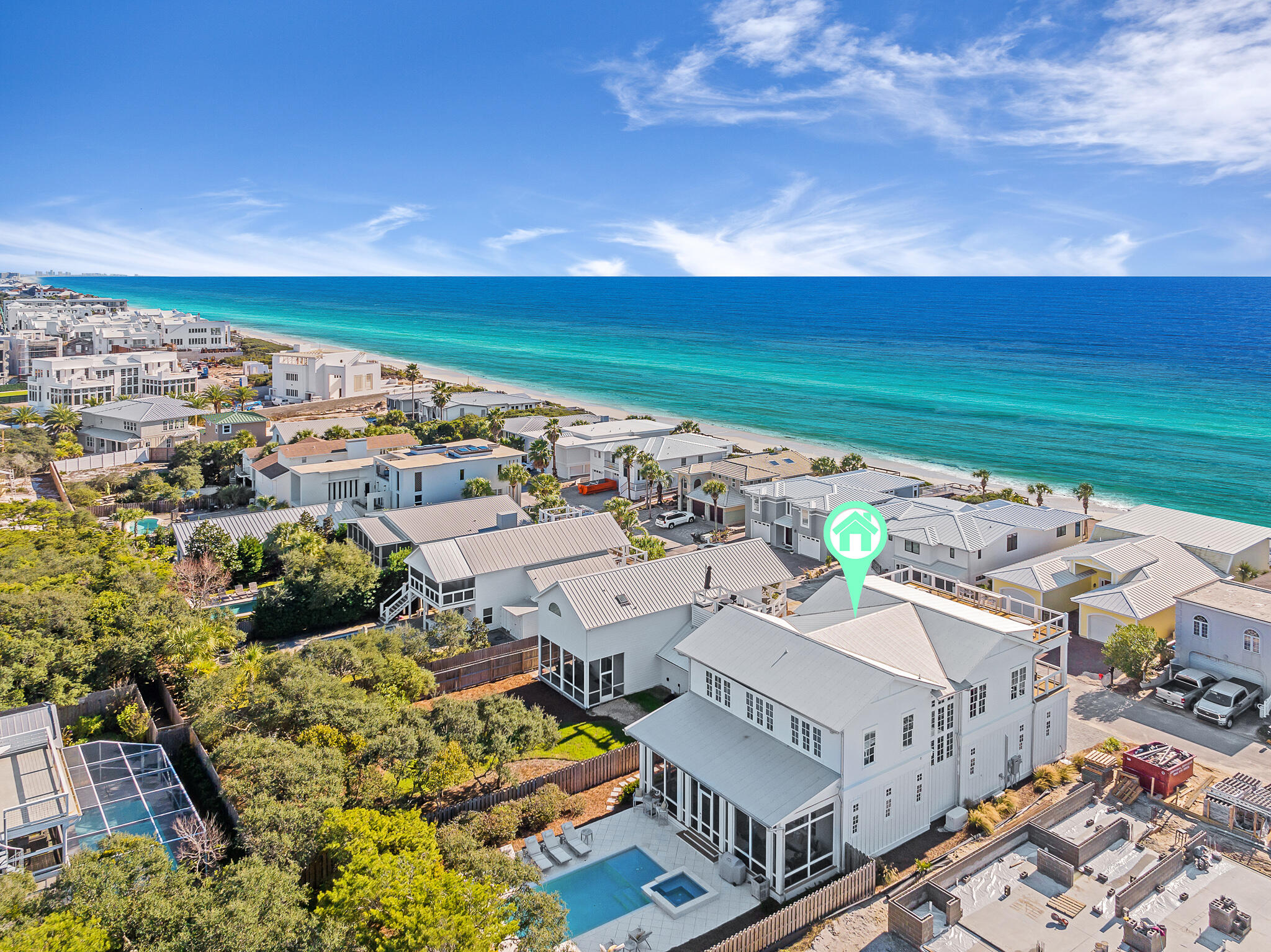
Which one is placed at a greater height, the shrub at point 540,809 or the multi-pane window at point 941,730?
the multi-pane window at point 941,730

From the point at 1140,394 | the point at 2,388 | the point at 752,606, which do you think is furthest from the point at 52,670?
the point at 1140,394

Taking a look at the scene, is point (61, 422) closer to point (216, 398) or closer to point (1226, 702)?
point (216, 398)

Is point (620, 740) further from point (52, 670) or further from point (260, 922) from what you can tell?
point (52, 670)

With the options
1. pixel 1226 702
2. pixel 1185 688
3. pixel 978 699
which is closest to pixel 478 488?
pixel 978 699

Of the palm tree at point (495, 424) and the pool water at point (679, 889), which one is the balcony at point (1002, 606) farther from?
the palm tree at point (495, 424)

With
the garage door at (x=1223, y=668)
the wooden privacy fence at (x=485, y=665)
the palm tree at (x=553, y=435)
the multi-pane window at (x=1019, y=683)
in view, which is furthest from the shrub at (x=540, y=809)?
the palm tree at (x=553, y=435)
